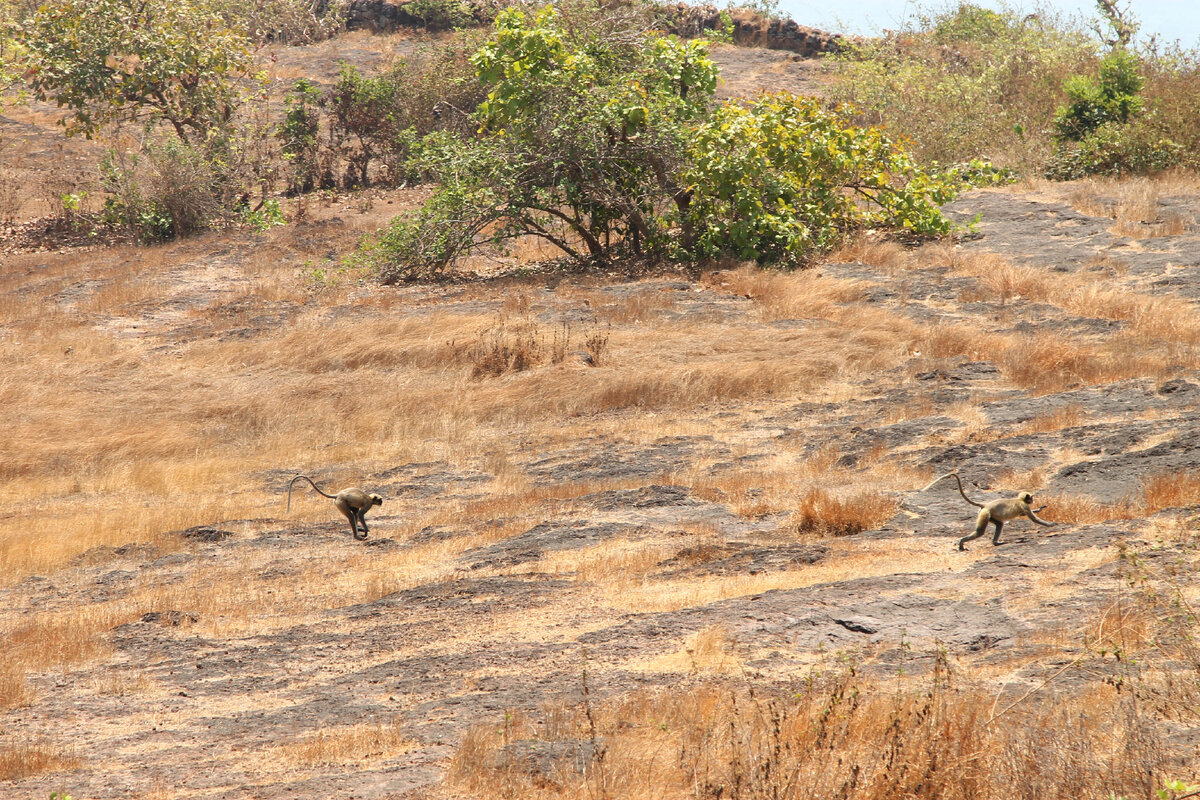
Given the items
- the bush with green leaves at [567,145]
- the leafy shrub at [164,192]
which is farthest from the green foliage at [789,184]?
the leafy shrub at [164,192]

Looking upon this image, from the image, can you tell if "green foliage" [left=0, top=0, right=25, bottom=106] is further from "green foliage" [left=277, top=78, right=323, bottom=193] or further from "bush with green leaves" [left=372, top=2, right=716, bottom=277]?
"bush with green leaves" [left=372, top=2, right=716, bottom=277]

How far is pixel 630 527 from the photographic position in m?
8.12

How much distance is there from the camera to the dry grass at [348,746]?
459 centimetres

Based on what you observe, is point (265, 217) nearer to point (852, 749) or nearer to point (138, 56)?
point (138, 56)

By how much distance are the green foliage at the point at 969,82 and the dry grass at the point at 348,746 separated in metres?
14.8

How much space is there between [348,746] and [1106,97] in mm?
21117

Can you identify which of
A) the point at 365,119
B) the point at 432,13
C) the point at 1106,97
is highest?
→ the point at 432,13

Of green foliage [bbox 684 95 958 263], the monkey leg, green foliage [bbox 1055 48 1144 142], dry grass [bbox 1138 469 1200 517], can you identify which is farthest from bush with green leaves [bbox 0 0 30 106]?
dry grass [bbox 1138 469 1200 517]

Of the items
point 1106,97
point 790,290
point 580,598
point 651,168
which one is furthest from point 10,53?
point 580,598

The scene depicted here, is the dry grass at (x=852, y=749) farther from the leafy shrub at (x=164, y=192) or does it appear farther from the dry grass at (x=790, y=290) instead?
the leafy shrub at (x=164, y=192)

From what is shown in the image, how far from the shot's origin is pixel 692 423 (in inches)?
440

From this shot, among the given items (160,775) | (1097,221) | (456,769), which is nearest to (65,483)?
(160,775)

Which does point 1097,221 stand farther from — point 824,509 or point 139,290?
point 139,290

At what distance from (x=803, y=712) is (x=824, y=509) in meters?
3.44
